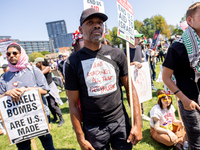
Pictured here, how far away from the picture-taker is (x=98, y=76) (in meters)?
1.44

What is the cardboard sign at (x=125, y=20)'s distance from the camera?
5.33ft

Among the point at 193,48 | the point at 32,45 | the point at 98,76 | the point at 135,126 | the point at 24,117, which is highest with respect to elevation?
the point at 32,45

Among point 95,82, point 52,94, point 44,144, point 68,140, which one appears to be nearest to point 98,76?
point 95,82

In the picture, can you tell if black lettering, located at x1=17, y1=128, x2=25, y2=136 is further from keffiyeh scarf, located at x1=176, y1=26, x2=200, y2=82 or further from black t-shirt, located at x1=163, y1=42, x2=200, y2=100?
keffiyeh scarf, located at x1=176, y1=26, x2=200, y2=82

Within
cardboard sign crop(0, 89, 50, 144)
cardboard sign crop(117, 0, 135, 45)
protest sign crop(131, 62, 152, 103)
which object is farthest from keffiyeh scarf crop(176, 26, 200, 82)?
cardboard sign crop(0, 89, 50, 144)

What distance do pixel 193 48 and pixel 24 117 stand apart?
7.94ft

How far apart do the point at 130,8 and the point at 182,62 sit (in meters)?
0.98

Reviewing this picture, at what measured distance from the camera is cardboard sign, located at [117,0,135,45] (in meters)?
1.62

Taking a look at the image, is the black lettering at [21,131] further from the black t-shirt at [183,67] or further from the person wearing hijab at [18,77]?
the black t-shirt at [183,67]

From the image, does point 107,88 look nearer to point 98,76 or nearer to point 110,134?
point 98,76

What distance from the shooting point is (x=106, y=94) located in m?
1.44

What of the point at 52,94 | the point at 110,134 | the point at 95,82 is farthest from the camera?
the point at 52,94

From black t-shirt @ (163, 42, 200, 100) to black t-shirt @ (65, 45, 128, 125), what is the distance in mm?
648

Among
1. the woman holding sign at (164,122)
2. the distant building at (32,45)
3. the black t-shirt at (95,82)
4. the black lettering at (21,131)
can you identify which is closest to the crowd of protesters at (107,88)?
the black t-shirt at (95,82)
